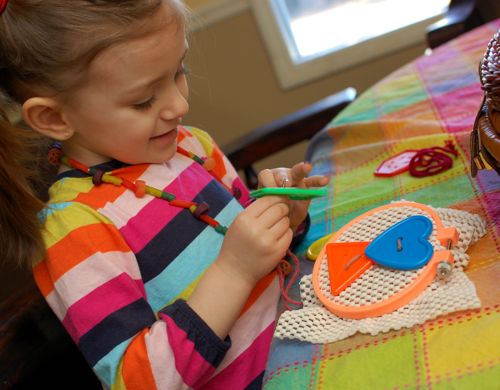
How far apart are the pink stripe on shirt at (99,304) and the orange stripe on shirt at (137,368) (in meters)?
0.05

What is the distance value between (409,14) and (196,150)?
1445 millimetres

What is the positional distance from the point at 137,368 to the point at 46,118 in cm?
32

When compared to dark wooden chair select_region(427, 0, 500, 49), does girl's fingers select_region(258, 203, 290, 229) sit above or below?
above

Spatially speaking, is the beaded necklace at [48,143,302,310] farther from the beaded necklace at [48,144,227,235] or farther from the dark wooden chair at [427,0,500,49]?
the dark wooden chair at [427,0,500,49]

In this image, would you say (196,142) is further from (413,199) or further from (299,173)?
(413,199)

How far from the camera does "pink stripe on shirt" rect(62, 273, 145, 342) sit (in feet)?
2.27

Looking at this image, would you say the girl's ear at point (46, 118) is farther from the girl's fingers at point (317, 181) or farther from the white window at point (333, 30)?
the white window at point (333, 30)

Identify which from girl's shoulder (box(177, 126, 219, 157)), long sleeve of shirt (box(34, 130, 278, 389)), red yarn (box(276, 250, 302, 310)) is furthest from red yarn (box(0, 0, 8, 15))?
red yarn (box(276, 250, 302, 310))

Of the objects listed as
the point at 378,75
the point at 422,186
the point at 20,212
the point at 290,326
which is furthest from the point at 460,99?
the point at 378,75

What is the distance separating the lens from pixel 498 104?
0.55 meters

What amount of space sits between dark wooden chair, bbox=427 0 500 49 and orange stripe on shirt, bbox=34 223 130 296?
3.01 ft

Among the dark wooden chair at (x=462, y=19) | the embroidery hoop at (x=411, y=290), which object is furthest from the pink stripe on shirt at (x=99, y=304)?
the dark wooden chair at (x=462, y=19)

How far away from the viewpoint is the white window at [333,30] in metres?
2.07

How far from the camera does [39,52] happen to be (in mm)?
724
